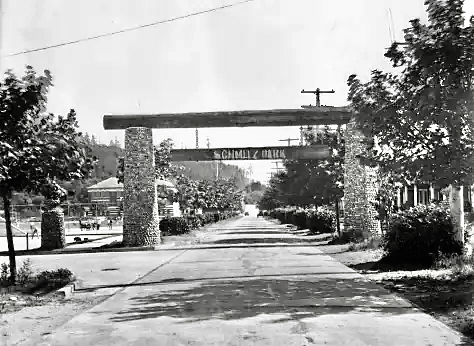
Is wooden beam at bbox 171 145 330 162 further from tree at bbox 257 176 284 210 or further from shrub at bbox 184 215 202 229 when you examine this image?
tree at bbox 257 176 284 210

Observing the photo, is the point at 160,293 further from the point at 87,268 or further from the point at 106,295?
the point at 87,268

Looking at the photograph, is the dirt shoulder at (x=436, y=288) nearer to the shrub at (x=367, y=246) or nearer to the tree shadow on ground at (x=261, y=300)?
the tree shadow on ground at (x=261, y=300)

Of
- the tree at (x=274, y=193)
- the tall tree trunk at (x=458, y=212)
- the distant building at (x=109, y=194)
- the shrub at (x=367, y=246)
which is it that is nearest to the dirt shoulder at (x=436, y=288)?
the tall tree trunk at (x=458, y=212)

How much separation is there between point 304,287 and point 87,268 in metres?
8.29

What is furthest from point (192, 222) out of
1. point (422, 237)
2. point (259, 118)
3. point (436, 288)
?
point (436, 288)

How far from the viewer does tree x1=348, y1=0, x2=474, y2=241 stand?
10.6 metres

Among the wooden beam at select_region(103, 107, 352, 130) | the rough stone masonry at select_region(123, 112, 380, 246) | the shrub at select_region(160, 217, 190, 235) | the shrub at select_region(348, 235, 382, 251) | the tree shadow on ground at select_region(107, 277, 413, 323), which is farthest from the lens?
the shrub at select_region(160, 217, 190, 235)

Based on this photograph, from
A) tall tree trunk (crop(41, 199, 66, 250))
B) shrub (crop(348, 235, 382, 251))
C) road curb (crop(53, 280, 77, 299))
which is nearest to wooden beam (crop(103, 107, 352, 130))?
shrub (crop(348, 235, 382, 251))

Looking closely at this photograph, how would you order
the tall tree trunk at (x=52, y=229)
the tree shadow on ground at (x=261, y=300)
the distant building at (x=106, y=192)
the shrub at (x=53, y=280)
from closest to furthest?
the tree shadow on ground at (x=261, y=300) → the shrub at (x=53, y=280) → the tall tree trunk at (x=52, y=229) → the distant building at (x=106, y=192)

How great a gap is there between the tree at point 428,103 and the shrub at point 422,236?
2.40 metres

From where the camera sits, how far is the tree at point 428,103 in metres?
10.6

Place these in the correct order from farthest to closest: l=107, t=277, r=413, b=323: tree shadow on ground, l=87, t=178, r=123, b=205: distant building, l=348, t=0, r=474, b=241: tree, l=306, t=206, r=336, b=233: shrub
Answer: l=87, t=178, r=123, b=205: distant building
l=306, t=206, r=336, b=233: shrub
l=348, t=0, r=474, b=241: tree
l=107, t=277, r=413, b=323: tree shadow on ground

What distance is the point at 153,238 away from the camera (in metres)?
26.0

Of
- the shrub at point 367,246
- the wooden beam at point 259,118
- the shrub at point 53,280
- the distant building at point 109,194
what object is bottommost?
the shrub at point 367,246
